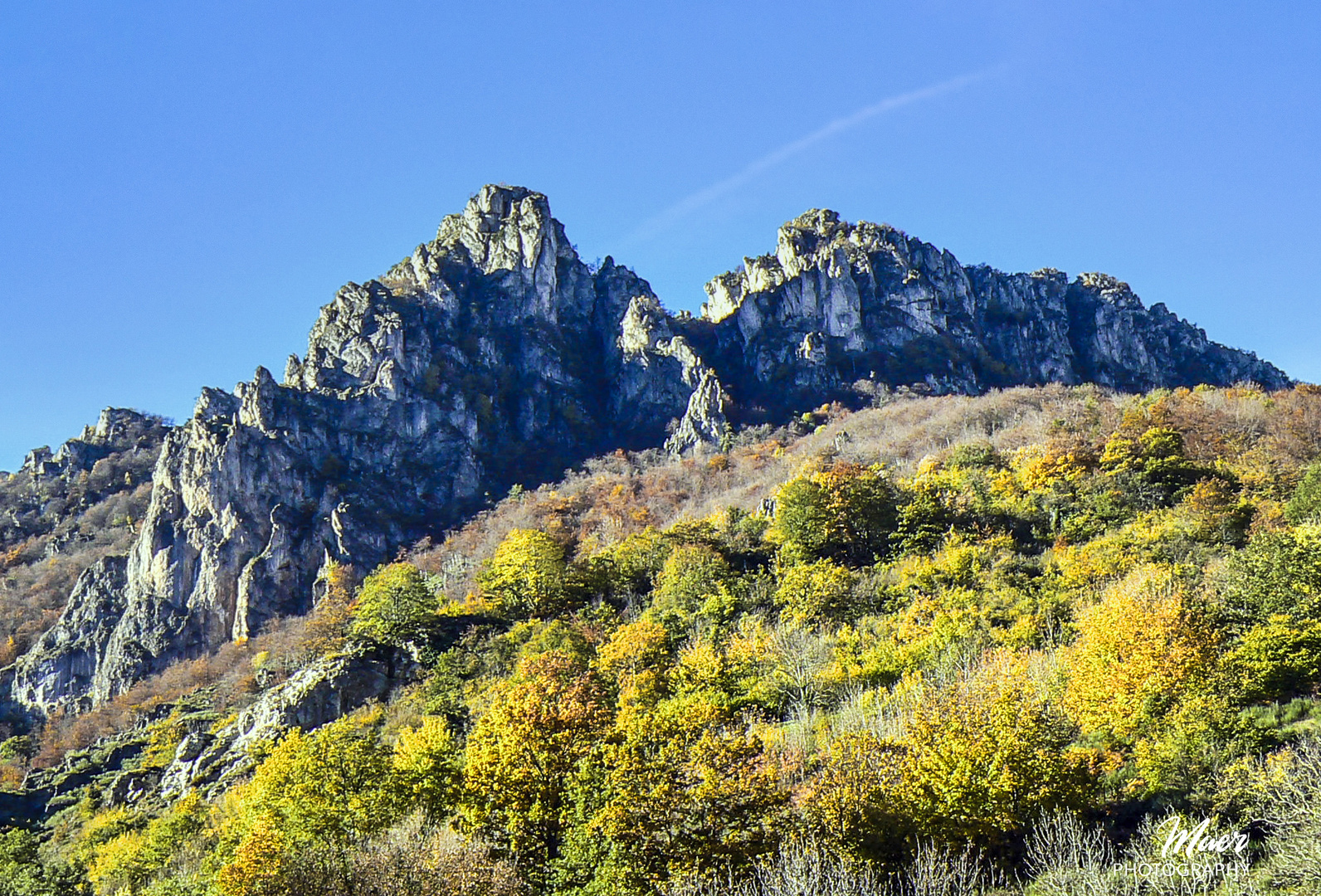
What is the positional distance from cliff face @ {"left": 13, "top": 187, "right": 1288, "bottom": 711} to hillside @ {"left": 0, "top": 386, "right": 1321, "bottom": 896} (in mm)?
25263

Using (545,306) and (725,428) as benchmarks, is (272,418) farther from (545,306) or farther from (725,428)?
(725,428)

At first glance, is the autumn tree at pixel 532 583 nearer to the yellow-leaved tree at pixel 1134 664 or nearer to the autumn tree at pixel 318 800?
the autumn tree at pixel 318 800

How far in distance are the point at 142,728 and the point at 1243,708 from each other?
9089cm

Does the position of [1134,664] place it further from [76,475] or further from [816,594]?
[76,475]

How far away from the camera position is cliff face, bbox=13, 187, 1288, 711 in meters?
114

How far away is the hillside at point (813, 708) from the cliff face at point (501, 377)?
25263mm

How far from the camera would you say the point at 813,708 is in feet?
141

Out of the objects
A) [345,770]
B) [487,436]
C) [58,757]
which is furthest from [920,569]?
[487,436]

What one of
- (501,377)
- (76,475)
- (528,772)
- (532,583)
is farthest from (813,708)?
(76,475)

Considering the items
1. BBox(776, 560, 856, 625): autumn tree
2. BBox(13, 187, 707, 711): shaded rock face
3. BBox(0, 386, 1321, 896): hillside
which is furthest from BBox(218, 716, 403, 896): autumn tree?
BBox(13, 187, 707, 711): shaded rock face

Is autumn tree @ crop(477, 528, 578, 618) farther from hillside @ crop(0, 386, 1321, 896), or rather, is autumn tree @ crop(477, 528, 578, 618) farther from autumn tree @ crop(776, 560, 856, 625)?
autumn tree @ crop(776, 560, 856, 625)

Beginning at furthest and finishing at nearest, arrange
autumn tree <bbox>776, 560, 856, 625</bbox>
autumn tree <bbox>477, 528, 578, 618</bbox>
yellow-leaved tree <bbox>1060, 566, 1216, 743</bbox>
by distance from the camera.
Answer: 1. autumn tree <bbox>477, 528, 578, 618</bbox>
2. autumn tree <bbox>776, 560, 856, 625</bbox>
3. yellow-leaved tree <bbox>1060, 566, 1216, 743</bbox>

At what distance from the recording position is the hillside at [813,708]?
→ 24062 mm

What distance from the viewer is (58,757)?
85.6 meters
